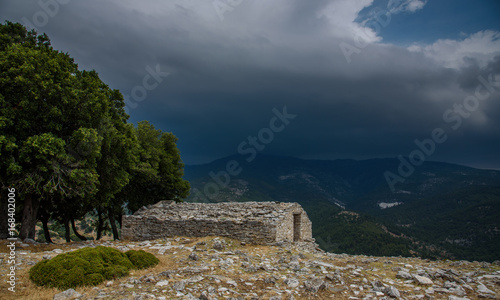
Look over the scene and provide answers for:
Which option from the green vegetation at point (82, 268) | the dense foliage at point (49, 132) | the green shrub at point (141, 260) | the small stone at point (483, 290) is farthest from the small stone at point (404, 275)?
the dense foliage at point (49, 132)

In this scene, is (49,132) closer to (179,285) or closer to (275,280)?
(179,285)

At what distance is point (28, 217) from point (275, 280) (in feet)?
56.0

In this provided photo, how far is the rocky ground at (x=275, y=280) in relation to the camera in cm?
822

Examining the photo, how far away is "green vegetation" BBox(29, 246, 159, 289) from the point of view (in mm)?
8445

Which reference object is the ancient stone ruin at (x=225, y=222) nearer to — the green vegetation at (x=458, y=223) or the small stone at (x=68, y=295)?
the small stone at (x=68, y=295)

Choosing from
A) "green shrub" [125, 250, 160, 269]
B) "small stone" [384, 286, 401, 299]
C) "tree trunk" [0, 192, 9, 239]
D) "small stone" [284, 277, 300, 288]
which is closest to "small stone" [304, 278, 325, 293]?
"small stone" [284, 277, 300, 288]

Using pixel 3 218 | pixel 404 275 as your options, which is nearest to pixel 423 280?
pixel 404 275

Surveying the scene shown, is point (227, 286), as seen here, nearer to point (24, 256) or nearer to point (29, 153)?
point (24, 256)

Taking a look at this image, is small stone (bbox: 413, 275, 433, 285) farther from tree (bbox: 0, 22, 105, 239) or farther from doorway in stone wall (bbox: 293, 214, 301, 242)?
tree (bbox: 0, 22, 105, 239)

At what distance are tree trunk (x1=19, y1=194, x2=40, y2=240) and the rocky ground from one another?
171 inches

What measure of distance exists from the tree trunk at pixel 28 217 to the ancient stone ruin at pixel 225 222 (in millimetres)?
5550

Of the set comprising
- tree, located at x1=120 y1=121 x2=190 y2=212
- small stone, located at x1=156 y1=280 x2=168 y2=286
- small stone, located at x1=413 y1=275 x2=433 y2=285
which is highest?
tree, located at x1=120 y1=121 x2=190 y2=212

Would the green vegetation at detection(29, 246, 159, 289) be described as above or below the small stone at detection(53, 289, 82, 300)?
above

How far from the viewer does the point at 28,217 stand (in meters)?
17.5
